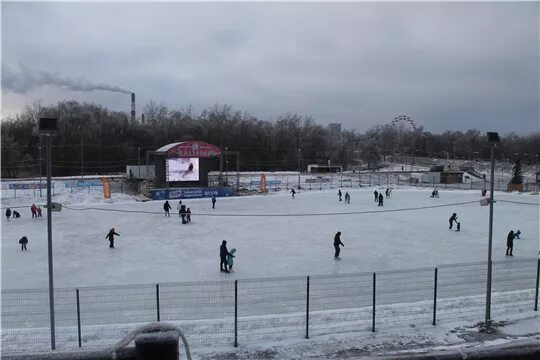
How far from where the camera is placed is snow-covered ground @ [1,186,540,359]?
1084cm

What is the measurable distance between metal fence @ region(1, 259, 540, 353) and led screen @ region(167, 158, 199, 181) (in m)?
36.4

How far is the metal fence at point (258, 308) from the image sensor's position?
35.4 feet

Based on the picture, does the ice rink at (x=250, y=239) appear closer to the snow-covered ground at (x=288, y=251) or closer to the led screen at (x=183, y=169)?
the snow-covered ground at (x=288, y=251)

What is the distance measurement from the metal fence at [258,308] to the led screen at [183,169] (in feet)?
119

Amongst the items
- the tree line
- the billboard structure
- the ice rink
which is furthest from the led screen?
the tree line

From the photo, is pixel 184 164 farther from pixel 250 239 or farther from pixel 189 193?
pixel 250 239

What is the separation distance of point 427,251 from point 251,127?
9752 centimetres

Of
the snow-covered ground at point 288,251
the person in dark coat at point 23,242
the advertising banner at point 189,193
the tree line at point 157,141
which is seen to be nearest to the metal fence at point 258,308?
the snow-covered ground at point 288,251

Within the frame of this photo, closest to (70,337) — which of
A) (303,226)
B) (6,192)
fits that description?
(303,226)

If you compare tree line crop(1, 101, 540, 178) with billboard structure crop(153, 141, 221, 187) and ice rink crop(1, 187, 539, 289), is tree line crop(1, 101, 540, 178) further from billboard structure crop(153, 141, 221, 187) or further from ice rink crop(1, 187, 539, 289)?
ice rink crop(1, 187, 539, 289)

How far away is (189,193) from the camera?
46688mm

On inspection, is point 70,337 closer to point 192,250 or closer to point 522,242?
point 192,250

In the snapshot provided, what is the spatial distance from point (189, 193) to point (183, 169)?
→ 514cm

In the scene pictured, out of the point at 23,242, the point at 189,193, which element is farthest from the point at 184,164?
the point at 23,242
